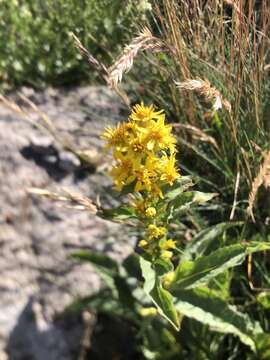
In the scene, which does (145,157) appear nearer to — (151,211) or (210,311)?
(151,211)

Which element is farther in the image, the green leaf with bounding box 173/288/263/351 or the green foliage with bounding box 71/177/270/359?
the green leaf with bounding box 173/288/263/351

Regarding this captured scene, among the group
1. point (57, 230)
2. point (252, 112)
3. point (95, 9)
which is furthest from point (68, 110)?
point (252, 112)

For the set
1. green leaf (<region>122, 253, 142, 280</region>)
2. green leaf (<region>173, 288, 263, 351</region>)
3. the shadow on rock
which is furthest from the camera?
the shadow on rock

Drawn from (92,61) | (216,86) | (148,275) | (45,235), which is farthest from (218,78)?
(45,235)

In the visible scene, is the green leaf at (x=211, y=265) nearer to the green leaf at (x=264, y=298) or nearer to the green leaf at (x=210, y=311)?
the green leaf at (x=210, y=311)

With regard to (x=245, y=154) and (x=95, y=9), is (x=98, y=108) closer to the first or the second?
(x=95, y=9)

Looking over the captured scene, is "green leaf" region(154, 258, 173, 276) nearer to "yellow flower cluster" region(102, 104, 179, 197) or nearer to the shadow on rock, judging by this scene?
"yellow flower cluster" region(102, 104, 179, 197)

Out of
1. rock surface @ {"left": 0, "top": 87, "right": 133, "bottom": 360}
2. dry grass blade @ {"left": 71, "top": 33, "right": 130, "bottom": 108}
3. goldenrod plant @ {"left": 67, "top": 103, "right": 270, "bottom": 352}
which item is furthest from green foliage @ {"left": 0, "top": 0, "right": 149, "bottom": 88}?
goldenrod plant @ {"left": 67, "top": 103, "right": 270, "bottom": 352}
